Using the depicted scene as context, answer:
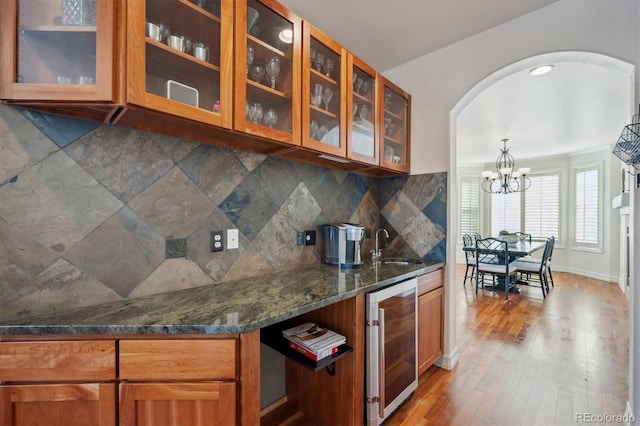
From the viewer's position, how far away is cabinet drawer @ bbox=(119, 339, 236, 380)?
0.94 meters

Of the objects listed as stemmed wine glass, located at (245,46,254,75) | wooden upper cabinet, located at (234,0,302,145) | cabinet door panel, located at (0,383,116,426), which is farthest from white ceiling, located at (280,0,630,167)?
cabinet door panel, located at (0,383,116,426)

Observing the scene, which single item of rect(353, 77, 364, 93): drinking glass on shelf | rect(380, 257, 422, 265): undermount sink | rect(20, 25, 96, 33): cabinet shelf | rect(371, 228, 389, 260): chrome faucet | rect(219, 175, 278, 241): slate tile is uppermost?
rect(353, 77, 364, 93): drinking glass on shelf

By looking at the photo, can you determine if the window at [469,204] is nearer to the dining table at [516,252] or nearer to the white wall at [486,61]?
the dining table at [516,252]

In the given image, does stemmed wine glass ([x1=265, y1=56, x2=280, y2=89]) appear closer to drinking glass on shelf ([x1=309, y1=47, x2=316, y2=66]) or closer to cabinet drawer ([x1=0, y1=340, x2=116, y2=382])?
drinking glass on shelf ([x1=309, y1=47, x2=316, y2=66])

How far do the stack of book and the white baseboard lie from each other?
4.34 feet

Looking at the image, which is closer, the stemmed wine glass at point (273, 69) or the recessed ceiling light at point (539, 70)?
the stemmed wine glass at point (273, 69)

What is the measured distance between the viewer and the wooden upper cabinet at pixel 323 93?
156cm

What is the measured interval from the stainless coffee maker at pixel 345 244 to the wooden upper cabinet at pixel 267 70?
2.52 ft

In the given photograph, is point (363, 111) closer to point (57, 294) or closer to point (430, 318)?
point (430, 318)

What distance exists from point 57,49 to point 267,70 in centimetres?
84

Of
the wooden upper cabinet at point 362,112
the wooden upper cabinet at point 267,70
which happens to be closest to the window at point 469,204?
the wooden upper cabinet at point 362,112

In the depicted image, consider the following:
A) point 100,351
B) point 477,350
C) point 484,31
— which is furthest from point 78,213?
point 477,350

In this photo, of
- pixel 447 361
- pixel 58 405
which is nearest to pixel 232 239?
pixel 58 405

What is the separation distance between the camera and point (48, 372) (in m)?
0.91
